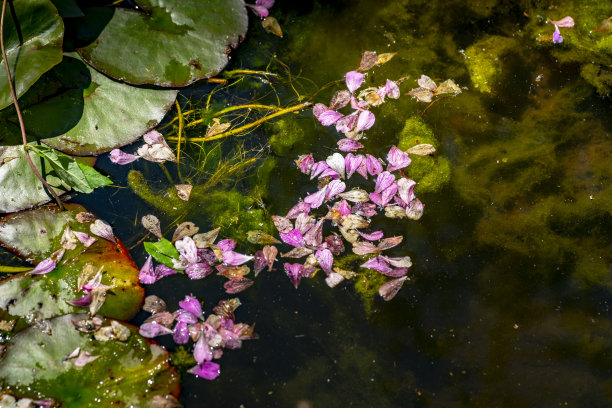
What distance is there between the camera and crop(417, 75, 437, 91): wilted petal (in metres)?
2.48

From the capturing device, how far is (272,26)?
8.41 feet

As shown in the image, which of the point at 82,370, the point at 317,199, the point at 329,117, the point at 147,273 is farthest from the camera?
the point at 329,117

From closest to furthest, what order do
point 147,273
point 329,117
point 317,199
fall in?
point 147,273 < point 317,199 < point 329,117

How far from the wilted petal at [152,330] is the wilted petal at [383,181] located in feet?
4.04

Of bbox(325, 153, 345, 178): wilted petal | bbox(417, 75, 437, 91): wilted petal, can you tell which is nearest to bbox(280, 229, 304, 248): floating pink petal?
bbox(325, 153, 345, 178): wilted petal

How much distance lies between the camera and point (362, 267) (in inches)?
89.6

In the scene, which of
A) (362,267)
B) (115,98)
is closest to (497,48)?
(362,267)

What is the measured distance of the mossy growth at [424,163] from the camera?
2367 mm

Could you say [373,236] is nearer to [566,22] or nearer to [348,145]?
[348,145]

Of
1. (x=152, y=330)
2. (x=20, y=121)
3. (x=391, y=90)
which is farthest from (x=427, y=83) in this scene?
(x=20, y=121)

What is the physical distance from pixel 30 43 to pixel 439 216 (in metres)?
2.09

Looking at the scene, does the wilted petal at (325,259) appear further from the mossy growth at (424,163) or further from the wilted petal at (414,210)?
the mossy growth at (424,163)

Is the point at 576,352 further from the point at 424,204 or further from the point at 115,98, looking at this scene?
the point at 115,98

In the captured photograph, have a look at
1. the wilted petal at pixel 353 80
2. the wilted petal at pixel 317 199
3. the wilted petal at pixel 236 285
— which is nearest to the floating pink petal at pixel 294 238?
the wilted petal at pixel 317 199
